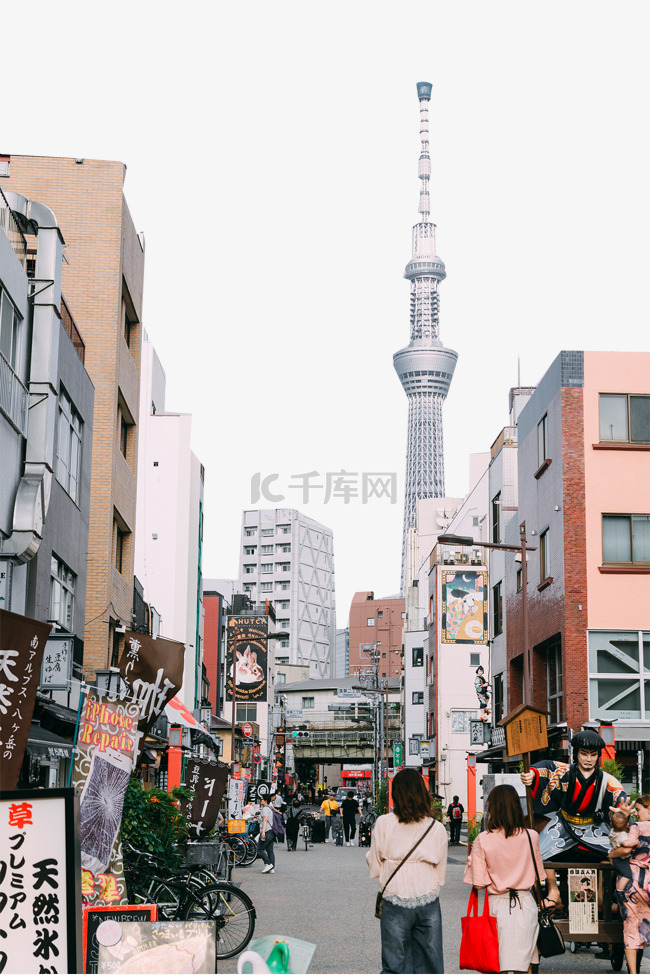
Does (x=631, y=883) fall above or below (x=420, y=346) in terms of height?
below

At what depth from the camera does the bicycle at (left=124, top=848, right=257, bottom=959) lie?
465 inches

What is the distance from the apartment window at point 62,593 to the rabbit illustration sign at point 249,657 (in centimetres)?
6126

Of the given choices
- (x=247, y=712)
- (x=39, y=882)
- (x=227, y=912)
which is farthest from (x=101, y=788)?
(x=247, y=712)

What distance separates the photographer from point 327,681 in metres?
115

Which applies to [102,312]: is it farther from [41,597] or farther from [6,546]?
[6,546]

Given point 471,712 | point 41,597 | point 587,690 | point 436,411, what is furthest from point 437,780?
point 436,411

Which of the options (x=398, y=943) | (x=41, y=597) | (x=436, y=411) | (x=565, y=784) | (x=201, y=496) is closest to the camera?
(x=398, y=943)

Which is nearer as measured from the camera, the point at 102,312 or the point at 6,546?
the point at 6,546

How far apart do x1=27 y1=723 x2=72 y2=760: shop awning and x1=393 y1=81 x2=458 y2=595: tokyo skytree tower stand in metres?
148

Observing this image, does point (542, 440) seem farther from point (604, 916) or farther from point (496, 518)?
point (604, 916)

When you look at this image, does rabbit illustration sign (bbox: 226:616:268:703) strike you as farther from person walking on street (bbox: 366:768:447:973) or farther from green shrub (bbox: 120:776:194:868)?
person walking on street (bbox: 366:768:447:973)

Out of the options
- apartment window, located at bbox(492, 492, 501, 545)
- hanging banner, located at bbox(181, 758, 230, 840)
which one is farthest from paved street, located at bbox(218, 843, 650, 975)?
apartment window, located at bbox(492, 492, 501, 545)

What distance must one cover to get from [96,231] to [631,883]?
911 inches

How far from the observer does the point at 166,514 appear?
50531mm
